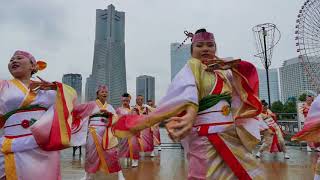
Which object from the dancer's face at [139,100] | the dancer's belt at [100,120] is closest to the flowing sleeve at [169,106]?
the dancer's belt at [100,120]

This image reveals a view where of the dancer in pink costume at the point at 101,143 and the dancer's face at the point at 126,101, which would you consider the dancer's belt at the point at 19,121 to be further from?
the dancer's face at the point at 126,101

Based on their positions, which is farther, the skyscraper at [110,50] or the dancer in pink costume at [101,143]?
the skyscraper at [110,50]

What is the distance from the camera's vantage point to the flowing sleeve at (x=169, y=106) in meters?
2.97

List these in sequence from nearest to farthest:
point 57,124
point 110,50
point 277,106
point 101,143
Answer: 1. point 57,124
2. point 101,143
3. point 110,50
4. point 277,106

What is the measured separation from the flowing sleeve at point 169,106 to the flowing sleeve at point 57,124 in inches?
27.5

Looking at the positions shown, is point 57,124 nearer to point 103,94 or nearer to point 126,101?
point 103,94

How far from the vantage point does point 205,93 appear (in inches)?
126

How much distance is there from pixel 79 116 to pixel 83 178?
290 centimetres

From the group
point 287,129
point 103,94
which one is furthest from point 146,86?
point 103,94

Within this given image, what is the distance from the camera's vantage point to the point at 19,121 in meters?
3.59

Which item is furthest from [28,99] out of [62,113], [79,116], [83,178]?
[83,178]

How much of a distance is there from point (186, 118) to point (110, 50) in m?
31.1

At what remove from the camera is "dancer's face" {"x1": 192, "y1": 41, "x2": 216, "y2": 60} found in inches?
135

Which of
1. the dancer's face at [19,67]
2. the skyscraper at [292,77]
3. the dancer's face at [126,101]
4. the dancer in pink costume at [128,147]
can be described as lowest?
the dancer in pink costume at [128,147]
